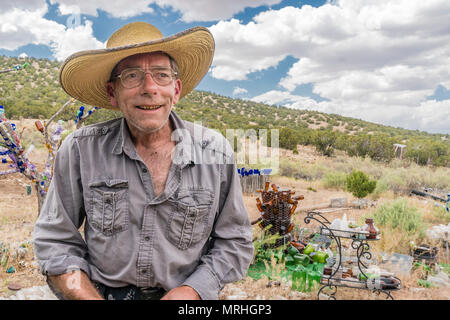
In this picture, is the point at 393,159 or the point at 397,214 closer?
the point at 397,214

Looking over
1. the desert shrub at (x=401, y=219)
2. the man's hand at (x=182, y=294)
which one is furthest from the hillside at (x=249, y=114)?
the man's hand at (x=182, y=294)

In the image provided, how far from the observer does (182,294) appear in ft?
5.64

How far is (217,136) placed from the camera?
206 cm

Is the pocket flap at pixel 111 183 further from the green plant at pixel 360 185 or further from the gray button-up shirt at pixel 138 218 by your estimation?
the green plant at pixel 360 185

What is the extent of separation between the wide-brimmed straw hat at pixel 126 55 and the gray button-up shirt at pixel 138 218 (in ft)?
1.10

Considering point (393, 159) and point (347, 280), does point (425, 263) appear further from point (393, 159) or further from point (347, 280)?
point (393, 159)

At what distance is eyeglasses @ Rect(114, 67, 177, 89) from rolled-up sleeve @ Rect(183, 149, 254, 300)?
1.76ft

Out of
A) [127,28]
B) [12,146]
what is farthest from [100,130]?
[12,146]

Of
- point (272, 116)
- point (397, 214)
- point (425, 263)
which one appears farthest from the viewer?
point (272, 116)

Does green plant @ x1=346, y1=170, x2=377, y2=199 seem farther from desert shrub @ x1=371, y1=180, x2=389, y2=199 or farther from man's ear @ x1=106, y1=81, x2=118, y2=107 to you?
man's ear @ x1=106, y1=81, x2=118, y2=107

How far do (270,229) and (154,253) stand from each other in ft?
13.7

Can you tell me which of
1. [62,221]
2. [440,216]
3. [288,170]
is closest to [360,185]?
[440,216]

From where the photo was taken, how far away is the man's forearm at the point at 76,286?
1692 millimetres

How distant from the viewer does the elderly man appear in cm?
176
